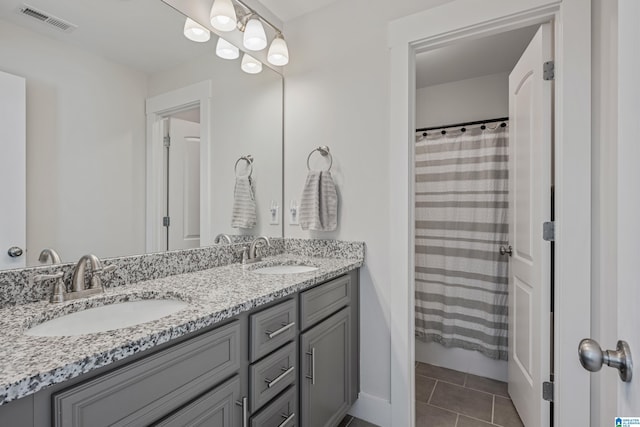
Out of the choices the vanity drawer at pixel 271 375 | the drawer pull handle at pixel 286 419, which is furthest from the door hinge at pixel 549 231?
the drawer pull handle at pixel 286 419

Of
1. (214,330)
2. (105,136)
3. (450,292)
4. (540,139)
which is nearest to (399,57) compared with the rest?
(540,139)

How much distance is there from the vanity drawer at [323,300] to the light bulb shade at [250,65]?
1.33 meters

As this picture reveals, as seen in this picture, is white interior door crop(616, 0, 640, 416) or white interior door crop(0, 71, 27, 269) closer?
white interior door crop(616, 0, 640, 416)

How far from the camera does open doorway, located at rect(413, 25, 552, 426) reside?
2.01 m

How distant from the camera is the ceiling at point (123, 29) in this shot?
3.61 feet

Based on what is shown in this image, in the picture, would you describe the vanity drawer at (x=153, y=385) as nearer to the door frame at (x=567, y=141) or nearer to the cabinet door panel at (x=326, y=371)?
the cabinet door panel at (x=326, y=371)

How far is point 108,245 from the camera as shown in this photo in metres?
1.25

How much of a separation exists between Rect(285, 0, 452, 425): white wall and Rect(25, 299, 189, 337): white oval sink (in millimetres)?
1043

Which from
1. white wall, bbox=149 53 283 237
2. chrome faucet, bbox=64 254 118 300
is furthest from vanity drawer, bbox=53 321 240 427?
white wall, bbox=149 53 283 237

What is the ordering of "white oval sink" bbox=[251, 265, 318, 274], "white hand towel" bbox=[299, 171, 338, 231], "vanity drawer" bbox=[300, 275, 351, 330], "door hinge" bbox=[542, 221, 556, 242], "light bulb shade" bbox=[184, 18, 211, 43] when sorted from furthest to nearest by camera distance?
"white hand towel" bbox=[299, 171, 338, 231], "white oval sink" bbox=[251, 265, 318, 274], "light bulb shade" bbox=[184, 18, 211, 43], "door hinge" bbox=[542, 221, 556, 242], "vanity drawer" bbox=[300, 275, 351, 330]

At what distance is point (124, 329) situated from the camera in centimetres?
77

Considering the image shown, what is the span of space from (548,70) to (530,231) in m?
0.75

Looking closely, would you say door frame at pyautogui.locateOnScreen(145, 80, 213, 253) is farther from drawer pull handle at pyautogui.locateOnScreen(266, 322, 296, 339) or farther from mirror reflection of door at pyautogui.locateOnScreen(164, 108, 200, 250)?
drawer pull handle at pyautogui.locateOnScreen(266, 322, 296, 339)

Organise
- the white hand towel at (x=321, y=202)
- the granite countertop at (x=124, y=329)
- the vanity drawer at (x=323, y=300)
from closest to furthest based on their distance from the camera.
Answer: the granite countertop at (x=124, y=329) → the vanity drawer at (x=323, y=300) → the white hand towel at (x=321, y=202)
